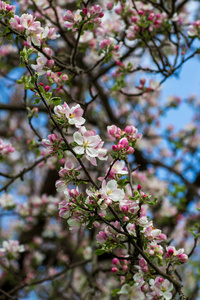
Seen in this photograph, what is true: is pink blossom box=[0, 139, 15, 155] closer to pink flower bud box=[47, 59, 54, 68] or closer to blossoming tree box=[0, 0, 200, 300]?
blossoming tree box=[0, 0, 200, 300]

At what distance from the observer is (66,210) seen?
1.27 m

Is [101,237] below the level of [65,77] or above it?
below

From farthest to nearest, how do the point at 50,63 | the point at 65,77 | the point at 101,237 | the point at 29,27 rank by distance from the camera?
the point at 65,77 → the point at 50,63 → the point at 29,27 → the point at 101,237

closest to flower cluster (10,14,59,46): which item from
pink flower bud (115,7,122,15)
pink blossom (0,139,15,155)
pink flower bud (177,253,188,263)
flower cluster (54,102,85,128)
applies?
flower cluster (54,102,85,128)

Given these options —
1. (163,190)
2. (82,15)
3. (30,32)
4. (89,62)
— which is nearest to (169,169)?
(163,190)

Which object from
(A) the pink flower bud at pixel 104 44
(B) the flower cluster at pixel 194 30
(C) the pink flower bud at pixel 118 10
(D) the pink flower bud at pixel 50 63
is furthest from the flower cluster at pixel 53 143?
(C) the pink flower bud at pixel 118 10

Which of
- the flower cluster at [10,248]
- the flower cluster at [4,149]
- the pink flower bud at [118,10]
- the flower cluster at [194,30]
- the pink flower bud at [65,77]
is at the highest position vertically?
the pink flower bud at [118,10]

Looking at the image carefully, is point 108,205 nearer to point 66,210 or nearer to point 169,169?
point 66,210

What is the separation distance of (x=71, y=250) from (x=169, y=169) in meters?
1.81

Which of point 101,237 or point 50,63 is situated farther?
point 50,63

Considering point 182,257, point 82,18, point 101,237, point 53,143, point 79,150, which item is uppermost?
point 82,18

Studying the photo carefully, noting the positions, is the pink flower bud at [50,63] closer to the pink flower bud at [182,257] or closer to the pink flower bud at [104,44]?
the pink flower bud at [104,44]

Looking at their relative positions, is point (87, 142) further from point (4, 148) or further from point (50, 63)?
point (4, 148)

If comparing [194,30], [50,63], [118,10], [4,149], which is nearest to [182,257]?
[50,63]
